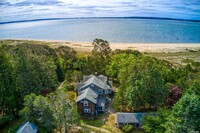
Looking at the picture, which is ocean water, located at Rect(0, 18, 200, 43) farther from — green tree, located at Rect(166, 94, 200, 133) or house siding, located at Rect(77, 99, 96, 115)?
green tree, located at Rect(166, 94, 200, 133)

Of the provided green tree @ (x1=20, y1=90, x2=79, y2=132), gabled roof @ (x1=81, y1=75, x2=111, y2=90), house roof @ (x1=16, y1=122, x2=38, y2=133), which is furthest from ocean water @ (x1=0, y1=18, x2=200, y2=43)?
house roof @ (x1=16, y1=122, x2=38, y2=133)

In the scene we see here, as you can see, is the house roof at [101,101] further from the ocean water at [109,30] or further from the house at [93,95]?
the ocean water at [109,30]

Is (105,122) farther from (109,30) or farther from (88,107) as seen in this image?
(109,30)

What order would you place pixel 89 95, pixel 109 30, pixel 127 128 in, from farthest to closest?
1. pixel 109 30
2. pixel 89 95
3. pixel 127 128

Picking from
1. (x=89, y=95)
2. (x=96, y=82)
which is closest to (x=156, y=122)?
(x=89, y=95)

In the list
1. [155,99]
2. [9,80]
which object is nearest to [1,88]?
[9,80]

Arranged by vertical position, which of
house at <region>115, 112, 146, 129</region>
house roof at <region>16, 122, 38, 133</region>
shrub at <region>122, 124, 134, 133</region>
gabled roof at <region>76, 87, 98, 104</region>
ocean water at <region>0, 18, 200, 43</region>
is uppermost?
ocean water at <region>0, 18, 200, 43</region>
